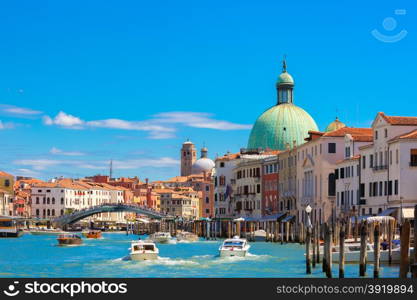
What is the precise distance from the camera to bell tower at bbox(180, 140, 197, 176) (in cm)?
19712

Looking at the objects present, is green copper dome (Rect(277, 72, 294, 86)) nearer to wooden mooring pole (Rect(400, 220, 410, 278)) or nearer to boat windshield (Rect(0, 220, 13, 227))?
boat windshield (Rect(0, 220, 13, 227))

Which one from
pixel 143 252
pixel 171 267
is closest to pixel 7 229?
pixel 143 252

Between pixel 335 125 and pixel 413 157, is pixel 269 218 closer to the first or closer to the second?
pixel 335 125

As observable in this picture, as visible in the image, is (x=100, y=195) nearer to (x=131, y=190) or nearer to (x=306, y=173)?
(x=131, y=190)

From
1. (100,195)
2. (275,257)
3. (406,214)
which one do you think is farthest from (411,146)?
(100,195)

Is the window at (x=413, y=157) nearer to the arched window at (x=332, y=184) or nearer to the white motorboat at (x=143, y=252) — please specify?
Result: the arched window at (x=332, y=184)

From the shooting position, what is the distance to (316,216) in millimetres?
57688

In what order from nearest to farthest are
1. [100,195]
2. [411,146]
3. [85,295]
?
[85,295], [411,146], [100,195]

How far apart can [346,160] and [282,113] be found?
3177 cm

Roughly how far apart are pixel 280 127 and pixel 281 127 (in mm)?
86

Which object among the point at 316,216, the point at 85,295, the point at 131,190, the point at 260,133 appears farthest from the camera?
the point at 131,190

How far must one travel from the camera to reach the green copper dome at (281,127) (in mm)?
82875

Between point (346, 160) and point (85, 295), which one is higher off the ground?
point (346, 160)

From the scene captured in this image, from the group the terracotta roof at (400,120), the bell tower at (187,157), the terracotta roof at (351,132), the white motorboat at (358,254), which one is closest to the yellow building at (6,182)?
the terracotta roof at (351,132)
